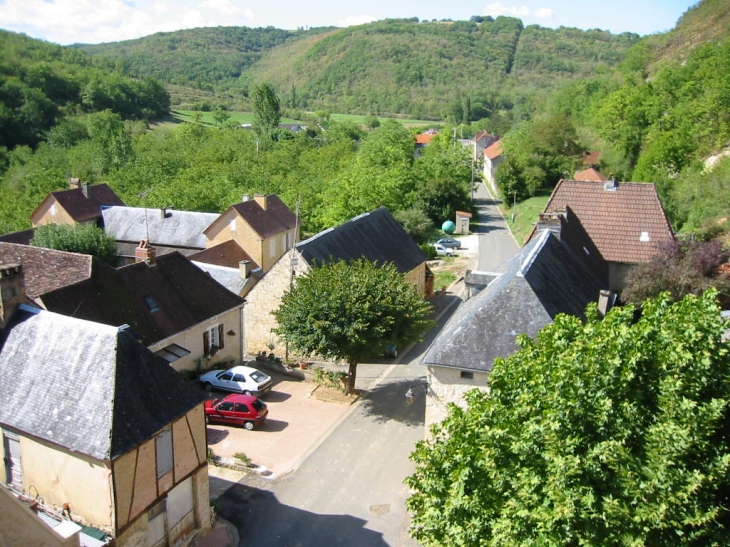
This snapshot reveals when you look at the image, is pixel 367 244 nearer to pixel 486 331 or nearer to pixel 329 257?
pixel 329 257

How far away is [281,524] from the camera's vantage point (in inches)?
678

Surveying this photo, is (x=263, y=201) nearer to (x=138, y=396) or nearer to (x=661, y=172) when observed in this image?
(x=138, y=396)

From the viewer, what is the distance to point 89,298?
21281mm

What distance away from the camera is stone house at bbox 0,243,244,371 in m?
21.3

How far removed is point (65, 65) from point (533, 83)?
127 meters

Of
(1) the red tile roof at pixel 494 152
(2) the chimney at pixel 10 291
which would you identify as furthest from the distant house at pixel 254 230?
(1) the red tile roof at pixel 494 152

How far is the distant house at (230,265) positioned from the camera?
3016 centimetres

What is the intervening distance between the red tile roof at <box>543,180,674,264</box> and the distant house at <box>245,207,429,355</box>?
786 centimetres

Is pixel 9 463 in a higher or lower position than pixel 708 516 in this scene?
lower

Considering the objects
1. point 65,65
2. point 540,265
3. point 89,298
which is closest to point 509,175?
point 540,265

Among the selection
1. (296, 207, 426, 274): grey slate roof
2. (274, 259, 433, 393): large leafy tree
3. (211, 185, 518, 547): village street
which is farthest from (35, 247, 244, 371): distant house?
(211, 185, 518, 547): village street

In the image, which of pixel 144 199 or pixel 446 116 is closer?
pixel 144 199

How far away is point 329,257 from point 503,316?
1190cm

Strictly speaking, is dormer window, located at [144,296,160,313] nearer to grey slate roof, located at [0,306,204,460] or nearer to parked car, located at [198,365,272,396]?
parked car, located at [198,365,272,396]
